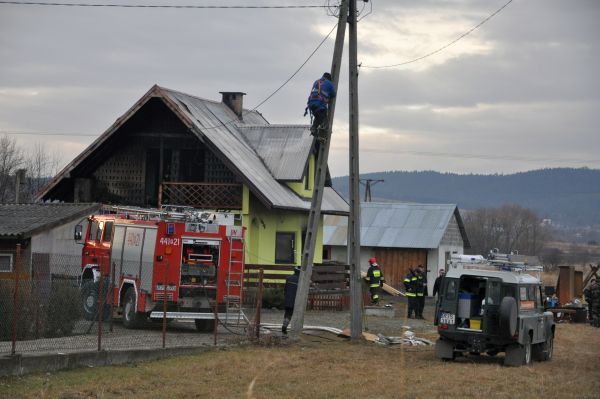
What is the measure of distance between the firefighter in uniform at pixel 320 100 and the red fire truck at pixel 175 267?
3234 mm

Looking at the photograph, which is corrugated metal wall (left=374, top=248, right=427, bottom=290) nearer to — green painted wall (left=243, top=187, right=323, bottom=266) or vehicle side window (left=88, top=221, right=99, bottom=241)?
green painted wall (left=243, top=187, right=323, bottom=266)

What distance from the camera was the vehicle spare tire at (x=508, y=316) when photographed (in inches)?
769

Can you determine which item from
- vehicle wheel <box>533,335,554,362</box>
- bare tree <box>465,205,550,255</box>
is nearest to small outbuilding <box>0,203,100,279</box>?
vehicle wheel <box>533,335,554,362</box>

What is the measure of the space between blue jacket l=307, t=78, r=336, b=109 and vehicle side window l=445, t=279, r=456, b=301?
17.0ft

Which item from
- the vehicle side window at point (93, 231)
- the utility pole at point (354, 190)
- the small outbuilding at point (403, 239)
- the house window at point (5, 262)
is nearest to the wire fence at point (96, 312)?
the vehicle side window at point (93, 231)

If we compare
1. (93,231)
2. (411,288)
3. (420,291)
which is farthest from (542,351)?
(420,291)

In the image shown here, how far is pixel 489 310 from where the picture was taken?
2009 centimetres

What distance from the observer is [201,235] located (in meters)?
24.0

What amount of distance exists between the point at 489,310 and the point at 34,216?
1685cm

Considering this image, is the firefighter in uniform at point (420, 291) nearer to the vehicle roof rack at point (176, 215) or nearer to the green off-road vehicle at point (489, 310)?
the vehicle roof rack at point (176, 215)

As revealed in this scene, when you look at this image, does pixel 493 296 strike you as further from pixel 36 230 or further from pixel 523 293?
pixel 36 230

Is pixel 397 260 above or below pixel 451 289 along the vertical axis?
above

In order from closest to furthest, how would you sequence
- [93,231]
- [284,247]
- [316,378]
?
[316,378] < [93,231] < [284,247]

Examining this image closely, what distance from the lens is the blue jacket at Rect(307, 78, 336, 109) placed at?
915 inches
